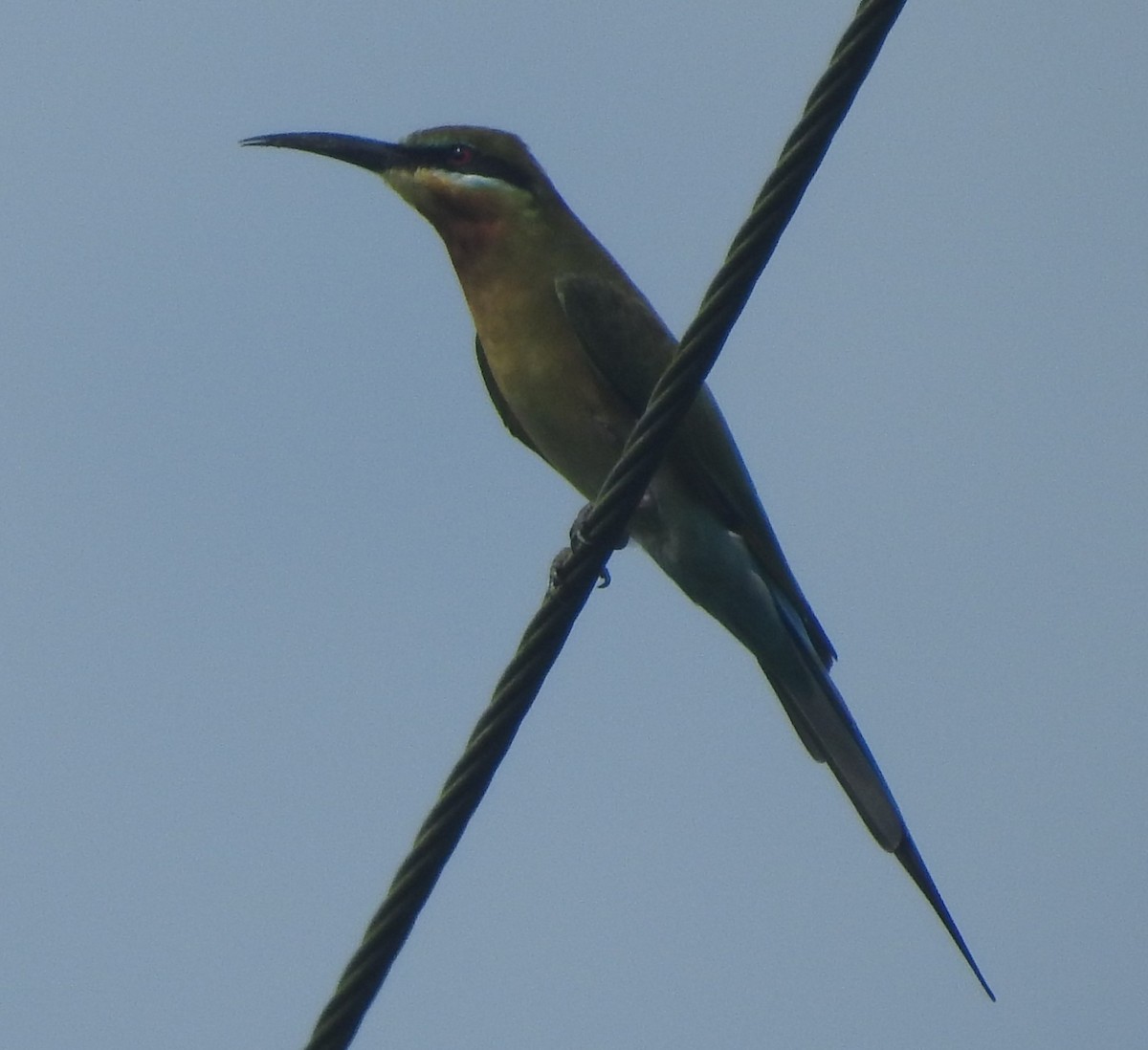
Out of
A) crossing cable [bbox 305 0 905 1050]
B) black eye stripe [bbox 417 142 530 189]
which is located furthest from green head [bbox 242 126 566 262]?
crossing cable [bbox 305 0 905 1050]

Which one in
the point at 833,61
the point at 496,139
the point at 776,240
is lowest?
the point at 776,240

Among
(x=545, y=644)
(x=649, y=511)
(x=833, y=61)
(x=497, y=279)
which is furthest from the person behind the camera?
(x=497, y=279)

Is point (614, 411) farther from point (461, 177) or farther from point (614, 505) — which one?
point (614, 505)

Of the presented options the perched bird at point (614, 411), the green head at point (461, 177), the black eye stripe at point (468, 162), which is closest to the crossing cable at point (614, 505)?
the perched bird at point (614, 411)

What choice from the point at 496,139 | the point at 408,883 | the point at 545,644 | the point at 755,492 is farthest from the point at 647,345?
the point at 408,883

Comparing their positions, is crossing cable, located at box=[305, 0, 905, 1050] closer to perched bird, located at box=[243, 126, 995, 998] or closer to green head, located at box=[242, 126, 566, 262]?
perched bird, located at box=[243, 126, 995, 998]

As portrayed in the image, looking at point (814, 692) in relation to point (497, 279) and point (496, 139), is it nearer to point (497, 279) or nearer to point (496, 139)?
point (497, 279)
